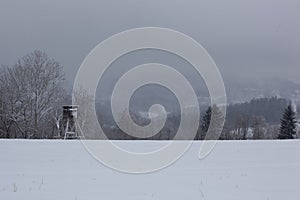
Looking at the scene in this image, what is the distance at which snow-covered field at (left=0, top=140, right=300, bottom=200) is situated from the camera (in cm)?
780

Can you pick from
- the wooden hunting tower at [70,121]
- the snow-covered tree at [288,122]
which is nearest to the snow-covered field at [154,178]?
the wooden hunting tower at [70,121]

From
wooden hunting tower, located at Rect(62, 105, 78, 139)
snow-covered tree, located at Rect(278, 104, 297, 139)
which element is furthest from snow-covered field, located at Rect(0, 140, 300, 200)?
snow-covered tree, located at Rect(278, 104, 297, 139)

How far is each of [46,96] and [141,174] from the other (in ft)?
124

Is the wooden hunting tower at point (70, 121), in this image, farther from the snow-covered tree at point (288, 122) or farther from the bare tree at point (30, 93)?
the snow-covered tree at point (288, 122)

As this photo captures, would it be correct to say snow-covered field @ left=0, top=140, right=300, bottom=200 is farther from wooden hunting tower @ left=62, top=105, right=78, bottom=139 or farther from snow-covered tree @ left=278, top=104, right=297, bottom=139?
snow-covered tree @ left=278, top=104, right=297, bottom=139

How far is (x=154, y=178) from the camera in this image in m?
9.91

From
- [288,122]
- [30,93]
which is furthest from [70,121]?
[288,122]

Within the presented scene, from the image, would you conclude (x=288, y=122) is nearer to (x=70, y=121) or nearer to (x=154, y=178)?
(x=70, y=121)

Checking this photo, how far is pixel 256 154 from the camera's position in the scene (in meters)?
15.8

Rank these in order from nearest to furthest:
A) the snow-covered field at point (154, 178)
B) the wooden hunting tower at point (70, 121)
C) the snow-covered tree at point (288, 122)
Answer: the snow-covered field at point (154, 178)
the wooden hunting tower at point (70, 121)
the snow-covered tree at point (288, 122)

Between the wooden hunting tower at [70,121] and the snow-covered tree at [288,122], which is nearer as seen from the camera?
the wooden hunting tower at [70,121]

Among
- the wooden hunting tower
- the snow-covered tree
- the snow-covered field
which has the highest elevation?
the snow-covered tree

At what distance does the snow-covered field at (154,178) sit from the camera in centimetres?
780

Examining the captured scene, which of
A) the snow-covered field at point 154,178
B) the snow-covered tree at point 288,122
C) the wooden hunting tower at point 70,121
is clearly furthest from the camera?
the snow-covered tree at point 288,122
